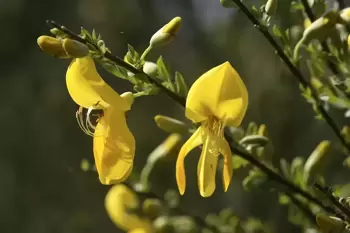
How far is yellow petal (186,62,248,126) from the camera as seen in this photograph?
47cm

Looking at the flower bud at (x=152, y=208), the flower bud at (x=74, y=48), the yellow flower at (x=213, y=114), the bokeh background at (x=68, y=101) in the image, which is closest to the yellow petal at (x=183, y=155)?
the yellow flower at (x=213, y=114)

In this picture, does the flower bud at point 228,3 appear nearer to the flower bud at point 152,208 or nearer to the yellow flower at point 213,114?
the yellow flower at point 213,114

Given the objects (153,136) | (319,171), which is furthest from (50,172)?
(319,171)

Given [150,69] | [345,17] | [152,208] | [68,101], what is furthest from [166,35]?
[68,101]

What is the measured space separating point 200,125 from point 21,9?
4.97ft

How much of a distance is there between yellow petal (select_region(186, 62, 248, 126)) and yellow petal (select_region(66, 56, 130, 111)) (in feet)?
0.17

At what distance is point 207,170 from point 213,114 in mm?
42

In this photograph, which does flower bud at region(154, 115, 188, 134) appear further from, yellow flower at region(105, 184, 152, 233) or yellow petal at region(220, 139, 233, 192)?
yellow flower at region(105, 184, 152, 233)

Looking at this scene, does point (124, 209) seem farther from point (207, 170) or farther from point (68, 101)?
point (68, 101)

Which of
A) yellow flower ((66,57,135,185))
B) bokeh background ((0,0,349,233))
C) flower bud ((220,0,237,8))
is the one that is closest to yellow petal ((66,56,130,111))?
yellow flower ((66,57,135,185))

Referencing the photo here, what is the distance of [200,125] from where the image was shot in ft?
1.73

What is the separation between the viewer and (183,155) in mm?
495

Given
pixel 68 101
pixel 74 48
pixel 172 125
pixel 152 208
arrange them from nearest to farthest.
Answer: pixel 74 48 < pixel 172 125 < pixel 152 208 < pixel 68 101

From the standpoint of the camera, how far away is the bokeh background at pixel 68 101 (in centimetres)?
161
